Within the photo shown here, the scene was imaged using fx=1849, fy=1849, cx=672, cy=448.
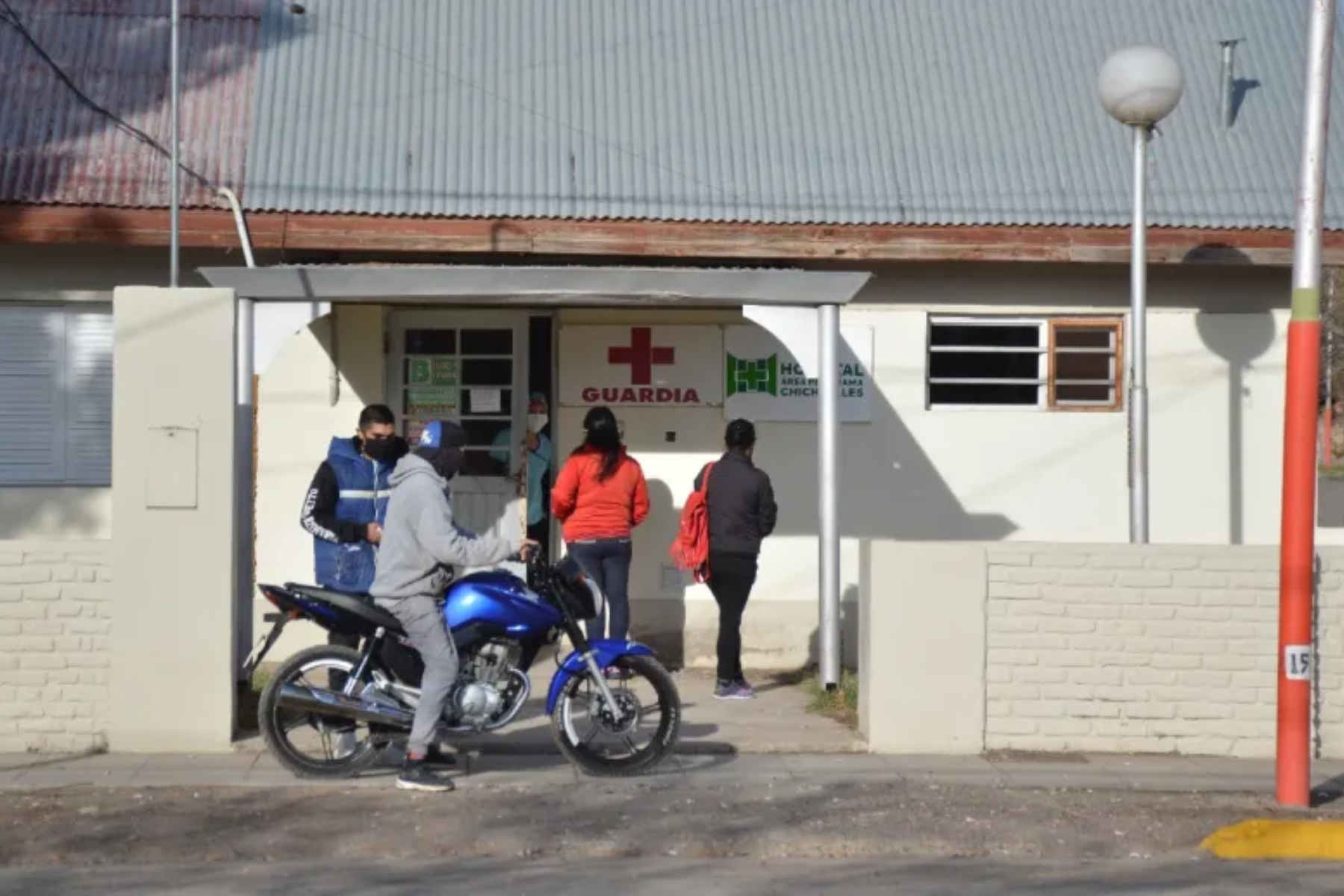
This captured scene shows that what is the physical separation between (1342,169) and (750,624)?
5.28 m

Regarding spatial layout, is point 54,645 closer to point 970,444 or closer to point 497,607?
point 497,607

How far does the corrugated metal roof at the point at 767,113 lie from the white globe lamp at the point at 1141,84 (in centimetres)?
222

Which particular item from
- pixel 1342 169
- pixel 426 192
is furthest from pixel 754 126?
pixel 1342 169

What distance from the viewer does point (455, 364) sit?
499 inches

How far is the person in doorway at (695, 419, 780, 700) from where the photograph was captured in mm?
11086

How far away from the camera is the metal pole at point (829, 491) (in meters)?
10.9

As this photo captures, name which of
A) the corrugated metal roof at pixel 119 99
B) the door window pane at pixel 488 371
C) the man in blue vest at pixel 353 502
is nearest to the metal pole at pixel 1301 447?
the man in blue vest at pixel 353 502

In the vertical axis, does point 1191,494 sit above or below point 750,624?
above

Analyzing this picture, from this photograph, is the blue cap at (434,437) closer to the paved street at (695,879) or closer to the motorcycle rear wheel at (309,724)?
the motorcycle rear wheel at (309,724)

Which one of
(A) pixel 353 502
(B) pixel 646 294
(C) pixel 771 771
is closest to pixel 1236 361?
(B) pixel 646 294

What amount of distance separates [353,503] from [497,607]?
5.46 feet

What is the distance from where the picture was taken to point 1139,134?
10.2 metres

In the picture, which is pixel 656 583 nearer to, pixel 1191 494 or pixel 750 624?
pixel 750 624

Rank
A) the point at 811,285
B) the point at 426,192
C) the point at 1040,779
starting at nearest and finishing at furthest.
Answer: the point at 1040,779, the point at 811,285, the point at 426,192
